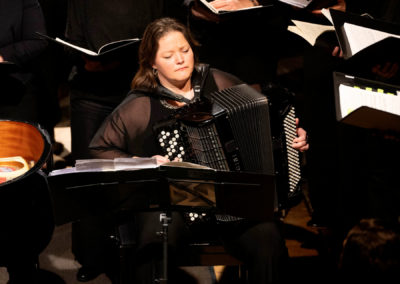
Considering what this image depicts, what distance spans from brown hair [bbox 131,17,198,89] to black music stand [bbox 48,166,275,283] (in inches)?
32.9

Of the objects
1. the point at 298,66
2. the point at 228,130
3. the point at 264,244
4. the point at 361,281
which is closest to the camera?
the point at 361,281

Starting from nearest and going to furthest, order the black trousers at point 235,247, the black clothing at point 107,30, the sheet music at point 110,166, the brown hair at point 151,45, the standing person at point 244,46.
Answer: the sheet music at point 110,166 < the black trousers at point 235,247 < the brown hair at point 151,45 < the black clothing at point 107,30 < the standing person at point 244,46

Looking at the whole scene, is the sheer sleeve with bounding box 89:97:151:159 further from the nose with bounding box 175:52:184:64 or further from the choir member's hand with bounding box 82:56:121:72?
the choir member's hand with bounding box 82:56:121:72

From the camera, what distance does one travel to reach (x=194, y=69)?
2.88 metres

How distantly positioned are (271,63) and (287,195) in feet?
4.63

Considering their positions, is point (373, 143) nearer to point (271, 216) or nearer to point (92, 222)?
point (271, 216)

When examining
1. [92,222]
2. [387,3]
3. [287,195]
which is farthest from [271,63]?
[92,222]

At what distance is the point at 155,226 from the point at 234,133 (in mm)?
653

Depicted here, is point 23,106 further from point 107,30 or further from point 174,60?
point 174,60

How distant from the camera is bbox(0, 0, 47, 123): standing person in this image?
3.18 metres

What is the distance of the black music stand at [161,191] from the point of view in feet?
6.66

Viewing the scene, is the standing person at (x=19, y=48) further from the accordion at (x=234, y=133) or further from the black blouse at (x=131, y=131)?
the accordion at (x=234, y=133)

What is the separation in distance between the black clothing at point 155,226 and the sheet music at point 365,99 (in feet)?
2.13

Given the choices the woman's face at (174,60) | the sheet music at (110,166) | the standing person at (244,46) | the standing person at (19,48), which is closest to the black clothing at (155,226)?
the woman's face at (174,60)
